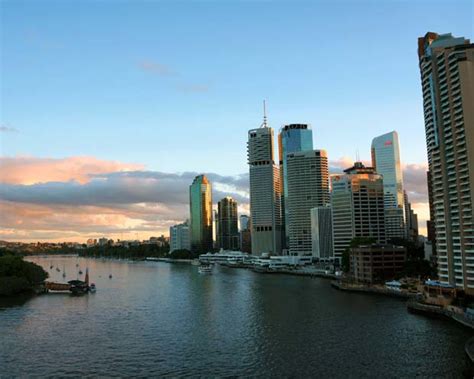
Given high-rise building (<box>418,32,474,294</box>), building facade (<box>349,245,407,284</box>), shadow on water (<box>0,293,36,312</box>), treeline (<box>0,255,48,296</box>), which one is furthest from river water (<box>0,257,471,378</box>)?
building facade (<box>349,245,407,284</box>)

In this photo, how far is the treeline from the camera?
87812 millimetres

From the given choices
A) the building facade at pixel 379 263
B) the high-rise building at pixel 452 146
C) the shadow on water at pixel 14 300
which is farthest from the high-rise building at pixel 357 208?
the shadow on water at pixel 14 300

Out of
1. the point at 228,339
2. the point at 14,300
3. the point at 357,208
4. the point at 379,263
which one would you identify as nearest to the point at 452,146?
the point at 379,263

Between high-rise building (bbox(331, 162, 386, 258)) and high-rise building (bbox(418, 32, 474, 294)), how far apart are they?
84.0 meters

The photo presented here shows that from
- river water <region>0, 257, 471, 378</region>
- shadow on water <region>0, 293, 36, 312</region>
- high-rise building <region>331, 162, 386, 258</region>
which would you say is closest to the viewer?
river water <region>0, 257, 471, 378</region>

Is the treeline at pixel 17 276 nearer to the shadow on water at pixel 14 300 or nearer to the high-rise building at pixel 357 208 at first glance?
the shadow on water at pixel 14 300

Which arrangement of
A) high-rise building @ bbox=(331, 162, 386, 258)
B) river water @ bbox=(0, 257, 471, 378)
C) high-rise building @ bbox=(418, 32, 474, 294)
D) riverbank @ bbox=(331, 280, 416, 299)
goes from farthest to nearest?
1. high-rise building @ bbox=(331, 162, 386, 258)
2. riverbank @ bbox=(331, 280, 416, 299)
3. high-rise building @ bbox=(418, 32, 474, 294)
4. river water @ bbox=(0, 257, 471, 378)

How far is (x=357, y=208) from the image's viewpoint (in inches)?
6673

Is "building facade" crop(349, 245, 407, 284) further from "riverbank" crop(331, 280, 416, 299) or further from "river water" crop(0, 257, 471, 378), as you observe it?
"river water" crop(0, 257, 471, 378)

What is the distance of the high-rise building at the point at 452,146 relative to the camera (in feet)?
246

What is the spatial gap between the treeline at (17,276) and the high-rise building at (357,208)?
105 metres

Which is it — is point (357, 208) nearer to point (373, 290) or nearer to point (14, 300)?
point (373, 290)

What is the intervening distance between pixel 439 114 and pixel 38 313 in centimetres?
7407

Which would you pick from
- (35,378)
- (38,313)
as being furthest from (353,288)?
(35,378)
